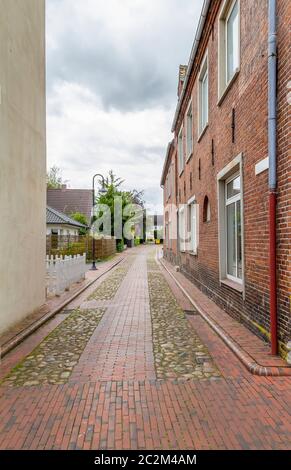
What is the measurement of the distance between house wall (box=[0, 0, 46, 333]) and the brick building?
3921mm

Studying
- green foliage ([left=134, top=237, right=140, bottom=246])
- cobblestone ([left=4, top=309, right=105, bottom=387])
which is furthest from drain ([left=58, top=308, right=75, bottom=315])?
green foliage ([left=134, top=237, right=140, bottom=246])

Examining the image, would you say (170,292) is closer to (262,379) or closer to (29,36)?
(262,379)

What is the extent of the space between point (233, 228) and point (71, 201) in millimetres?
41315

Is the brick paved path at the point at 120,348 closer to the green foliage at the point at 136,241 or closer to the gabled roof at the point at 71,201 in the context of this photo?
the gabled roof at the point at 71,201

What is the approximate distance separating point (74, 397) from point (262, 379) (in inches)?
80.6

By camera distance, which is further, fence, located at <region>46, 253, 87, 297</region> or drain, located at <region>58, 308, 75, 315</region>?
fence, located at <region>46, 253, 87, 297</region>

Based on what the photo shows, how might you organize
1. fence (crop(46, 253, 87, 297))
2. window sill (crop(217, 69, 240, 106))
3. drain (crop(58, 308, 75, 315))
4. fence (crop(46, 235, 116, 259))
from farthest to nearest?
fence (crop(46, 235, 116, 259)), fence (crop(46, 253, 87, 297)), drain (crop(58, 308, 75, 315)), window sill (crop(217, 69, 240, 106))

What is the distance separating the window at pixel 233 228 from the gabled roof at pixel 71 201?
38440 mm

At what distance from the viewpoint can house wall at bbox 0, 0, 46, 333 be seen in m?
5.58

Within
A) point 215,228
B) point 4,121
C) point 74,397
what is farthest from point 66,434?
point 215,228

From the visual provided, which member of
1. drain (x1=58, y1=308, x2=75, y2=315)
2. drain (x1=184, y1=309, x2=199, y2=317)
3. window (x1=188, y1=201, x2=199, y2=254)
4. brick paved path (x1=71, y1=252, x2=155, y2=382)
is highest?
window (x1=188, y1=201, x2=199, y2=254)

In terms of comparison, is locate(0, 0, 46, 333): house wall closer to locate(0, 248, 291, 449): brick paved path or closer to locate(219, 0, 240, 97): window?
locate(0, 248, 291, 449): brick paved path

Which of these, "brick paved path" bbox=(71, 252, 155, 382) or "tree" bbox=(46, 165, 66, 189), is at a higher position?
"tree" bbox=(46, 165, 66, 189)

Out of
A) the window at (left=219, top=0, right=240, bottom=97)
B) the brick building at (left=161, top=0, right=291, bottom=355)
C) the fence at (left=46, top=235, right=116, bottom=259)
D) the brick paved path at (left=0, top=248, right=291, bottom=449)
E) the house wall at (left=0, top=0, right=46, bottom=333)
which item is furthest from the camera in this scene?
the fence at (left=46, top=235, right=116, bottom=259)
